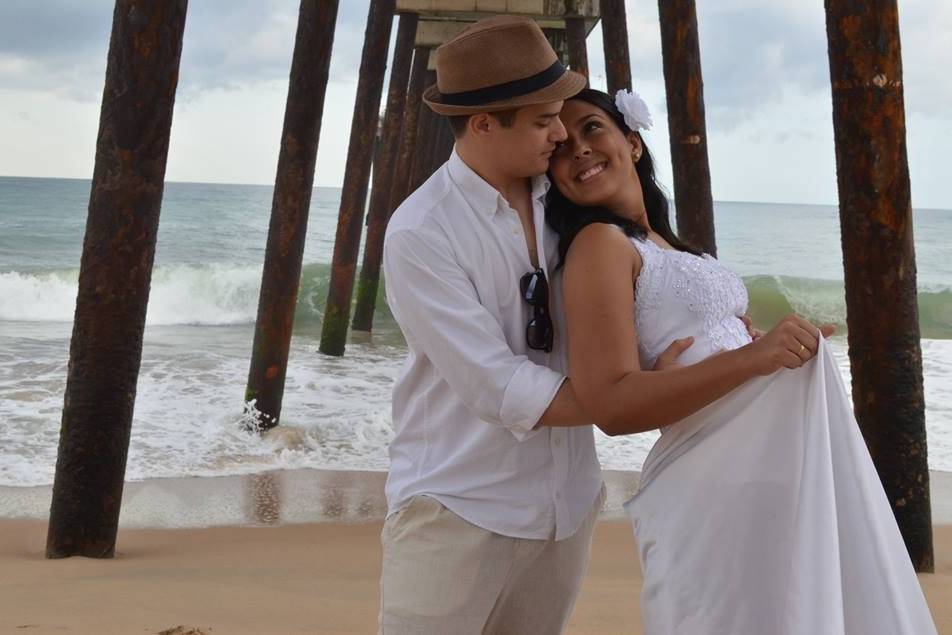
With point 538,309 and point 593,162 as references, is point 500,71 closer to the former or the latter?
point 593,162

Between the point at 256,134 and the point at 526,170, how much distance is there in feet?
121

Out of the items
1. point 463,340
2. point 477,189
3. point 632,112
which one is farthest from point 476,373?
point 632,112

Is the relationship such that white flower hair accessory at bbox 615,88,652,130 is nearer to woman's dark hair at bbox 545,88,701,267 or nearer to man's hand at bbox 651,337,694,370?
woman's dark hair at bbox 545,88,701,267

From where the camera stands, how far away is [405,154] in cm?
1294

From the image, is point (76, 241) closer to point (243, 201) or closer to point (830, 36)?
point (243, 201)

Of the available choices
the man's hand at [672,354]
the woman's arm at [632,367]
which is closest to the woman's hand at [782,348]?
the woman's arm at [632,367]

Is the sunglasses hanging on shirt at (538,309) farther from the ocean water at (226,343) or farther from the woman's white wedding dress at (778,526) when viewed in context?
the ocean water at (226,343)

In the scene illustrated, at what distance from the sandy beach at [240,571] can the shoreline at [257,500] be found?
1 cm

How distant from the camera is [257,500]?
18.3ft

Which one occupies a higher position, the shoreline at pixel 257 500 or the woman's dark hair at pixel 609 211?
the woman's dark hair at pixel 609 211

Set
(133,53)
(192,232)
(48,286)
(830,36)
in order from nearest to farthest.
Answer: (830,36) < (133,53) < (48,286) < (192,232)

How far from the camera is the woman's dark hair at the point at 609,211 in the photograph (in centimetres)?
203

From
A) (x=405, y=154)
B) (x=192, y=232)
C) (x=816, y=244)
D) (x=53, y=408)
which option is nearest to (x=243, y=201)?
(x=192, y=232)

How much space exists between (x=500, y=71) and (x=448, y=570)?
767 millimetres
